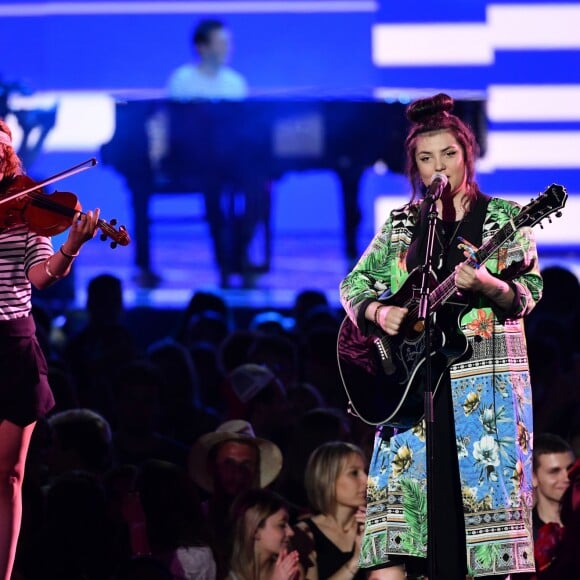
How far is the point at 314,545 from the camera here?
19.0 feet

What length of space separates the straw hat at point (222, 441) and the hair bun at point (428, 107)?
2.28m

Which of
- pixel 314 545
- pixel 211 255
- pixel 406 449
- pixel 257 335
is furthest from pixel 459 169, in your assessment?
pixel 211 255

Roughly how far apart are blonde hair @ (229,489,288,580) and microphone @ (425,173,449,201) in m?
1.93

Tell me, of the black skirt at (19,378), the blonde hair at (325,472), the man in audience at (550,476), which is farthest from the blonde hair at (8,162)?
the man in audience at (550,476)

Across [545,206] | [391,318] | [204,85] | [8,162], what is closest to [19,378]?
[8,162]

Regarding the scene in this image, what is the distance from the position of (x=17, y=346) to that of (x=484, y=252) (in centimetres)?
150

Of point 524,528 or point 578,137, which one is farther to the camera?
point 578,137

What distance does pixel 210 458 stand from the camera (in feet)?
20.3

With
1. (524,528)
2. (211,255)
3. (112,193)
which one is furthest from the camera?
(112,193)

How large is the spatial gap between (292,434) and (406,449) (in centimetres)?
233

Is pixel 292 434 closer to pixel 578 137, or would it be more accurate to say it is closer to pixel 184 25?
pixel 578 137

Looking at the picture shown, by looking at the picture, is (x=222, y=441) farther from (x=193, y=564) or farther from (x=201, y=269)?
(x=201, y=269)

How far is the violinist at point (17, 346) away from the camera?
4234 mm

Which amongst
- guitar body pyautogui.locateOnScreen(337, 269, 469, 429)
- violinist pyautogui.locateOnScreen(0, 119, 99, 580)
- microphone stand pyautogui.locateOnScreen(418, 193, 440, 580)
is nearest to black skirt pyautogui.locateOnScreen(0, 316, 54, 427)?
violinist pyautogui.locateOnScreen(0, 119, 99, 580)
